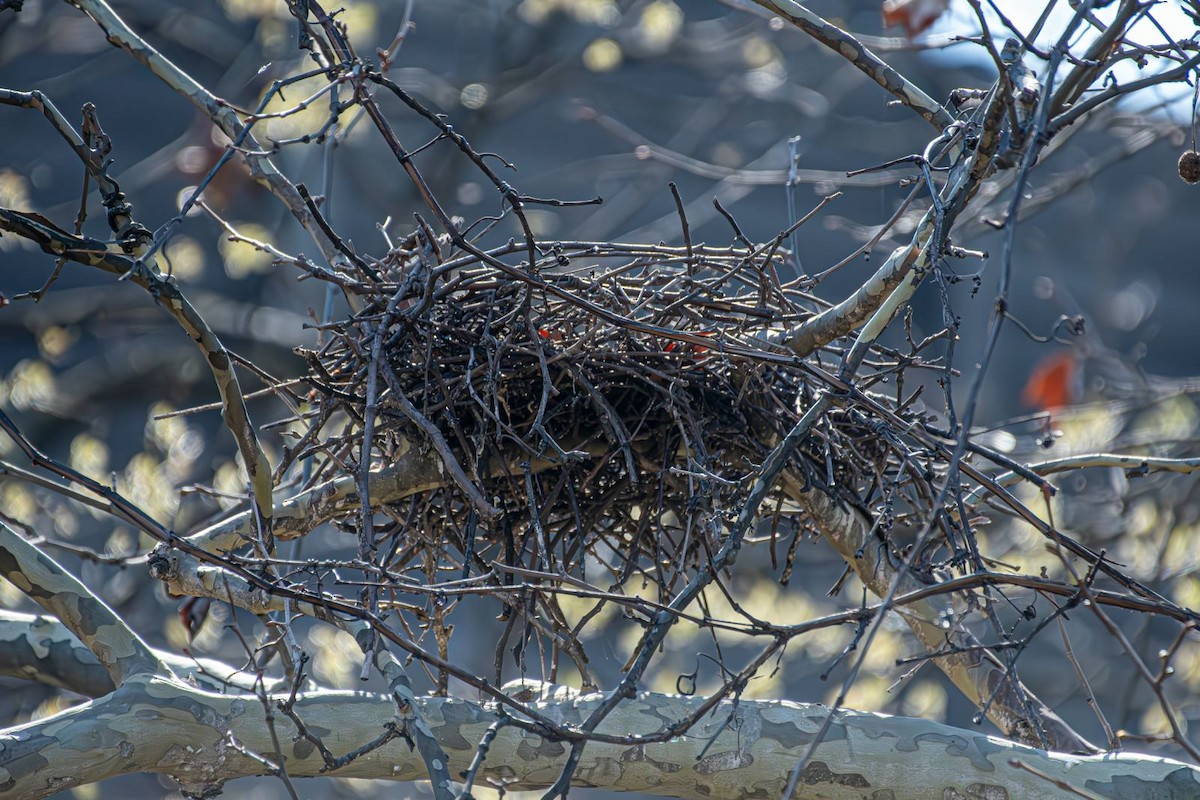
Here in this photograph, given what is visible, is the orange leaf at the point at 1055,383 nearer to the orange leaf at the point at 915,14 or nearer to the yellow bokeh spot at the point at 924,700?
the yellow bokeh spot at the point at 924,700

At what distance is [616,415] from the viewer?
1.99 meters

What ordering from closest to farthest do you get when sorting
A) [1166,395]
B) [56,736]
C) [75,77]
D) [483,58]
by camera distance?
[56,736] < [1166,395] < [483,58] < [75,77]

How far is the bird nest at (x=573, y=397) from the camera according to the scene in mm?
1951

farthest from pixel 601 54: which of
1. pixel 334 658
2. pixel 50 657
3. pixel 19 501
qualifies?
pixel 50 657

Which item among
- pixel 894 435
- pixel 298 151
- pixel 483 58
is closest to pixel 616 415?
pixel 894 435

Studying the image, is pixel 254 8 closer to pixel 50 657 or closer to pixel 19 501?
pixel 19 501

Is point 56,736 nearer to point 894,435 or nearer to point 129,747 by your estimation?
point 129,747

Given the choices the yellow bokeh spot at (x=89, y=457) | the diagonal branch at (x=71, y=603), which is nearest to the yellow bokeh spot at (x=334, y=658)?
the yellow bokeh spot at (x=89, y=457)

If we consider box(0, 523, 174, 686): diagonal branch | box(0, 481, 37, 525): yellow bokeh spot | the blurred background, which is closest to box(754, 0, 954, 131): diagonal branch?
box(0, 523, 174, 686): diagonal branch

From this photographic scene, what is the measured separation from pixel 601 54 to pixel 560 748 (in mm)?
5812

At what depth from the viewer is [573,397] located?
2.01 meters

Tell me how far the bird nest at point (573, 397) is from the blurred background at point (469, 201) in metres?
2.18

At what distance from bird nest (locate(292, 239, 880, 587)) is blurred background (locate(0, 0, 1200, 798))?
2.18 metres

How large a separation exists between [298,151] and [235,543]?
16.0ft
